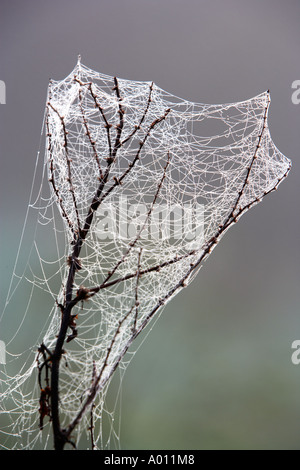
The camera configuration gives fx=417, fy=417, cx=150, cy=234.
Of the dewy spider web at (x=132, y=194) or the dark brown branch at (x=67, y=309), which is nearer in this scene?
the dark brown branch at (x=67, y=309)

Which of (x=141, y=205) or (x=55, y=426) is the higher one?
(x=141, y=205)

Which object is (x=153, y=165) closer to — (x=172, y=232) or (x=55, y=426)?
(x=172, y=232)

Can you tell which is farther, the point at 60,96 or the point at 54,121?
the point at 60,96

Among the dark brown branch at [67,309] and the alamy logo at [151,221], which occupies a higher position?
the alamy logo at [151,221]

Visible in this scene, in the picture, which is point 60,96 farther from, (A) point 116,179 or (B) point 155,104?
(A) point 116,179
